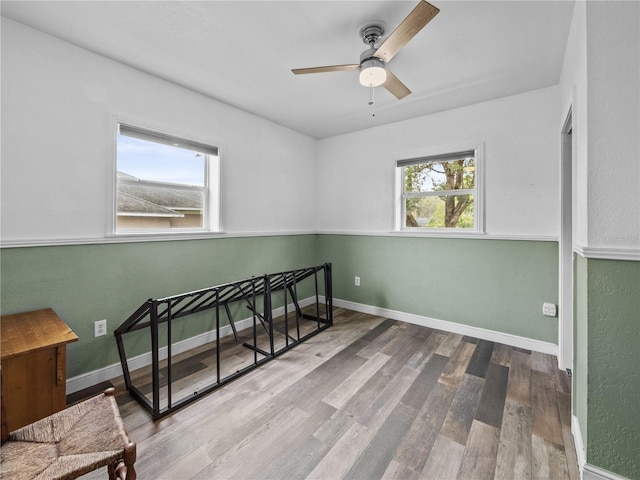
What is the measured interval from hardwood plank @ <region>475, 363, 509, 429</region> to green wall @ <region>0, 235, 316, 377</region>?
256cm

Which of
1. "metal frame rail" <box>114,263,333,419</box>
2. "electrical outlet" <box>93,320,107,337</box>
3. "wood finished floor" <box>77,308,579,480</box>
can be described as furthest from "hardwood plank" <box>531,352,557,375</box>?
"electrical outlet" <box>93,320,107,337</box>

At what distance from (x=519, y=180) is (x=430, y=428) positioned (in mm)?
2416

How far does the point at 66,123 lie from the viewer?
2000mm

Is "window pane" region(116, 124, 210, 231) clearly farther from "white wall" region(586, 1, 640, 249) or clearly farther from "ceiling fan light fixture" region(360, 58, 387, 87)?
"white wall" region(586, 1, 640, 249)

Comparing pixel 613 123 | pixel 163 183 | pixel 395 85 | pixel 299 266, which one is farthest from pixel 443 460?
pixel 163 183

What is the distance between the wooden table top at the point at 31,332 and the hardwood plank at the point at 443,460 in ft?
6.55

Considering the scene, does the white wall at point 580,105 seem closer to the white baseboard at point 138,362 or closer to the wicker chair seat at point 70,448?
the wicker chair seat at point 70,448

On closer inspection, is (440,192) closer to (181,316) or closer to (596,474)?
(596,474)

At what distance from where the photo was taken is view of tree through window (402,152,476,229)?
10.3 feet

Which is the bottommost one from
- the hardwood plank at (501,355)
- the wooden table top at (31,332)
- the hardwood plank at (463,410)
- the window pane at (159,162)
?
the hardwood plank at (463,410)

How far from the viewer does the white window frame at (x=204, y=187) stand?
7.33 ft

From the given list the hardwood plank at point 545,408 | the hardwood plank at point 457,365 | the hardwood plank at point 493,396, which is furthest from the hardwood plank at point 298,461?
the hardwood plank at point 545,408

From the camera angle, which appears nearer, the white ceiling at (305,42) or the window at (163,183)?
the white ceiling at (305,42)

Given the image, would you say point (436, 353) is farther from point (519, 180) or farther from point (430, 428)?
point (519, 180)
